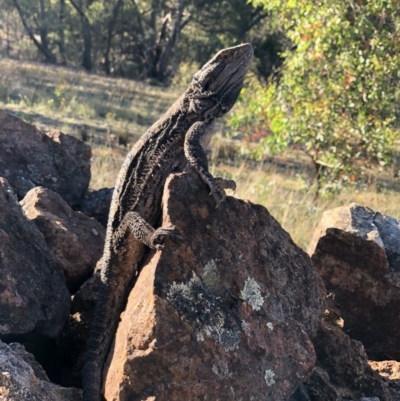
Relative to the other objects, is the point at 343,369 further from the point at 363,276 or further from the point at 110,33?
the point at 110,33

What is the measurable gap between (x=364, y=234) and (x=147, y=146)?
1.54 metres

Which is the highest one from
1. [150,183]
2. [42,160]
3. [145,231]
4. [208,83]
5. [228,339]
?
[208,83]

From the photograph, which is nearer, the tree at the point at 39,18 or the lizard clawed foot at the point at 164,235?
the lizard clawed foot at the point at 164,235

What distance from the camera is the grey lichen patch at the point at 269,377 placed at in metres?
2.52

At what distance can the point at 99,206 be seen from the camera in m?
4.39

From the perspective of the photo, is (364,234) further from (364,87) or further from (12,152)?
(364,87)

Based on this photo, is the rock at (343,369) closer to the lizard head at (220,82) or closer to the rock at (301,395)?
the rock at (301,395)

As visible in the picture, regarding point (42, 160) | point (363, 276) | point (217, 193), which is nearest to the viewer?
point (217, 193)

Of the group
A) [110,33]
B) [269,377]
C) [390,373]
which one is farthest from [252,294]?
[110,33]

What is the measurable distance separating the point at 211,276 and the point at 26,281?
2.97 ft

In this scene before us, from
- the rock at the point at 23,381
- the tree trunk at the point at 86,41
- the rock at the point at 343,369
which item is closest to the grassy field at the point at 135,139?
the rock at the point at 343,369

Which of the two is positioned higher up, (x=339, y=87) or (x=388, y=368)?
(x=339, y=87)

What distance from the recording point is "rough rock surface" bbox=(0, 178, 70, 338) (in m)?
2.63

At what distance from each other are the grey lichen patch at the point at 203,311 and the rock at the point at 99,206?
185cm
